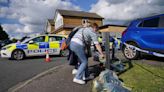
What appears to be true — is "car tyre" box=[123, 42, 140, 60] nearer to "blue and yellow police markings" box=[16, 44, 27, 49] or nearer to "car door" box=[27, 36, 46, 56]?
"car door" box=[27, 36, 46, 56]

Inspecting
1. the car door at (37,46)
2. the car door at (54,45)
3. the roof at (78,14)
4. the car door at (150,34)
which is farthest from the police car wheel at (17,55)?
the roof at (78,14)

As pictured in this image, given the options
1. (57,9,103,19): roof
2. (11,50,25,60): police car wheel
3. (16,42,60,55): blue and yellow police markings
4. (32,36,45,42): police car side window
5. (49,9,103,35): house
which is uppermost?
(57,9,103,19): roof

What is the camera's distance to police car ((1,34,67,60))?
44.3 feet

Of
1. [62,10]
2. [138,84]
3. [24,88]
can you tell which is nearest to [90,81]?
[138,84]

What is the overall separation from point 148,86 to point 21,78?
4.05 m

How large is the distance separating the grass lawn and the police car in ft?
24.6

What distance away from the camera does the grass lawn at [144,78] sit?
5158mm

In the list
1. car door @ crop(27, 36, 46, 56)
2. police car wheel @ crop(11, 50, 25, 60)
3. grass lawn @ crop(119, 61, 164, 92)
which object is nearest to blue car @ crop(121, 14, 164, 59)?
grass lawn @ crop(119, 61, 164, 92)

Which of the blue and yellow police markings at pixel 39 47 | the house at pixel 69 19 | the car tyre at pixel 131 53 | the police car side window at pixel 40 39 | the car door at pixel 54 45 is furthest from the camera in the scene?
the house at pixel 69 19

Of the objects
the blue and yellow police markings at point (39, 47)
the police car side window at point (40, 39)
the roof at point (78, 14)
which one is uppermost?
the roof at point (78, 14)

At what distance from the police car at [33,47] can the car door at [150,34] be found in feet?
21.6

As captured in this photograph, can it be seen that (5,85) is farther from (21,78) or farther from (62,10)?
(62,10)

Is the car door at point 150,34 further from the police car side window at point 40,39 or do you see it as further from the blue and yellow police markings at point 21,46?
the blue and yellow police markings at point 21,46

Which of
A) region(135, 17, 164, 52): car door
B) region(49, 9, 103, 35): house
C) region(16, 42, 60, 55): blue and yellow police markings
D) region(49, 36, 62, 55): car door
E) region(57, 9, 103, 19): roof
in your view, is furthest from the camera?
region(57, 9, 103, 19): roof
